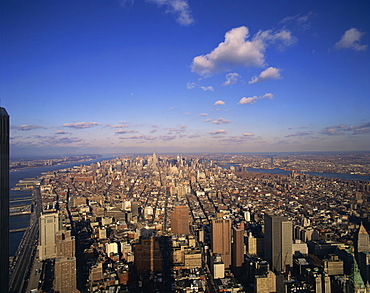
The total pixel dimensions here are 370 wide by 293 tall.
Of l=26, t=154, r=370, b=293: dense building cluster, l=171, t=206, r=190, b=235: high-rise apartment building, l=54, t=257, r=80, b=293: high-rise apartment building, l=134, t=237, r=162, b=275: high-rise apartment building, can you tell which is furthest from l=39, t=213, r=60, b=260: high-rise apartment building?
l=171, t=206, r=190, b=235: high-rise apartment building

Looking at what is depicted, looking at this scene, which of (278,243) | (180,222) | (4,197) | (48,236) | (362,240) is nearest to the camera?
(4,197)

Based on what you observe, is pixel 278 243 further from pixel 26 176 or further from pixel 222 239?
pixel 26 176

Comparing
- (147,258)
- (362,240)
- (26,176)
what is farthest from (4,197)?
(26,176)

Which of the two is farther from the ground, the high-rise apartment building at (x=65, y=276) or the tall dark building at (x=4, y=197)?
the tall dark building at (x=4, y=197)

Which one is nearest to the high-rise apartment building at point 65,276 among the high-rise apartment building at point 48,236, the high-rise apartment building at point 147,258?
the high-rise apartment building at point 147,258

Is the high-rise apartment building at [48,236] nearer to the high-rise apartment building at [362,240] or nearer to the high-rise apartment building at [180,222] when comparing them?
the high-rise apartment building at [180,222]

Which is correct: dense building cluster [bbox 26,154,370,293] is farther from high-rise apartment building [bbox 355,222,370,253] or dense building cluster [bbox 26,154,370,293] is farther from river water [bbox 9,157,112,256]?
river water [bbox 9,157,112,256]
